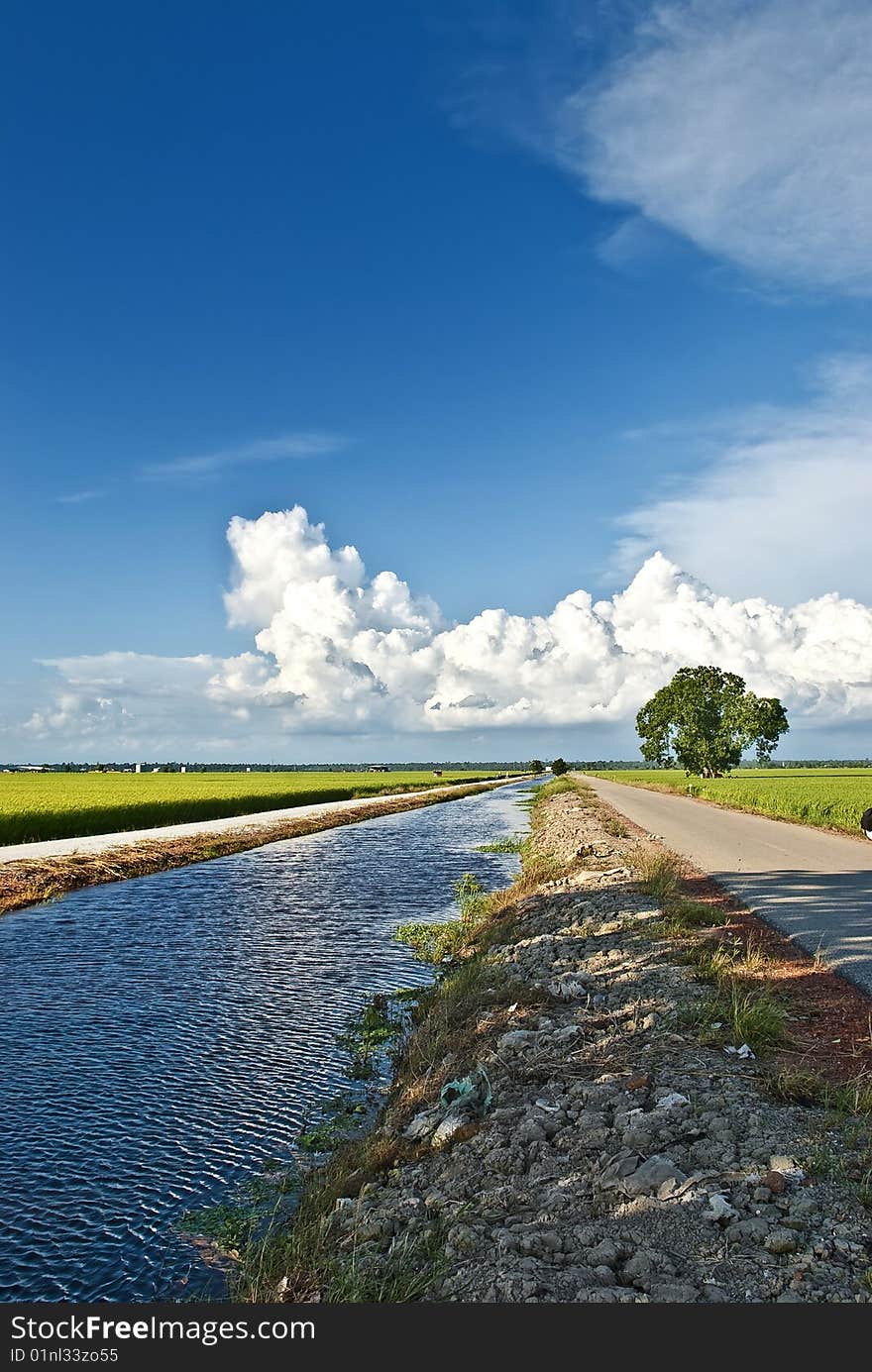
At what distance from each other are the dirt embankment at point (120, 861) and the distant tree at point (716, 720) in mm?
74988

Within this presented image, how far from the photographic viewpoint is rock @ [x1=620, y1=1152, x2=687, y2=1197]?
5.50m

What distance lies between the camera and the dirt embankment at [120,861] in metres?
22.1

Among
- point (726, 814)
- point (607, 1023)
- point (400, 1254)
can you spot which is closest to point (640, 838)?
point (726, 814)

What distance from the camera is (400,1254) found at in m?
5.12

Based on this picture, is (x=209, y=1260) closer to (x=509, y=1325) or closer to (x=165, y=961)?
(x=509, y=1325)

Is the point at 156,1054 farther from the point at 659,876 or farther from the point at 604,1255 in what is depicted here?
the point at 659,876

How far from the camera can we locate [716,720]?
11006cm

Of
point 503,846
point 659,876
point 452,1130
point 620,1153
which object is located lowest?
point 503,846

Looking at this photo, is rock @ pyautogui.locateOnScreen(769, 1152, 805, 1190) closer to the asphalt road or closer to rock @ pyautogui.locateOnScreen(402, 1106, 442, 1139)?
rock @ pyautogui.locateOnScreen(402, 1106, 442, 1139)

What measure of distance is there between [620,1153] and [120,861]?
24.3 meters

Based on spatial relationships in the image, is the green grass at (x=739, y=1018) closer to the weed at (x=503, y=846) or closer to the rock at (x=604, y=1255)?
the rock at (x=604, y=1255)

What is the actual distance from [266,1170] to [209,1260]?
1.47 metres

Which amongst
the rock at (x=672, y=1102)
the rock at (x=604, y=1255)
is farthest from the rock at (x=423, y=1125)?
the rock at (x=604, y=1255)

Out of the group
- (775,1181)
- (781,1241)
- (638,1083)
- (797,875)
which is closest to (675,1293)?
(781,1241)
